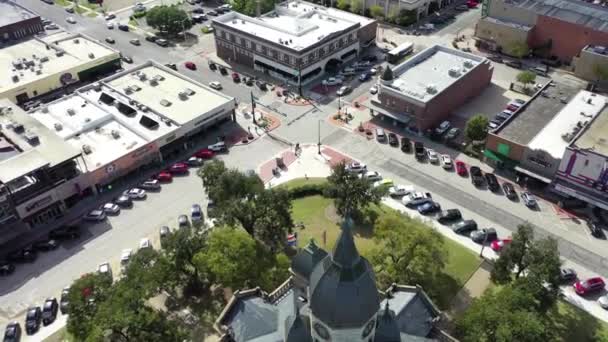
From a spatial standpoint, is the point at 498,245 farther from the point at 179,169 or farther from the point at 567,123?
the point at 179,169

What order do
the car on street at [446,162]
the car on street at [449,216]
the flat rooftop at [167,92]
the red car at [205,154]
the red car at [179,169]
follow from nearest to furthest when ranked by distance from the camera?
1. the car on street at [449,216]
2. the car on street at [446,162]
3. the red car at [179,169]
4. the red car at [205,154]
5. the flat rooftop at [167,92]

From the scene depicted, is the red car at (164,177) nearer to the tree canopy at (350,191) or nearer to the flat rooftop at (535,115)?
the tree canopy at (350,191)

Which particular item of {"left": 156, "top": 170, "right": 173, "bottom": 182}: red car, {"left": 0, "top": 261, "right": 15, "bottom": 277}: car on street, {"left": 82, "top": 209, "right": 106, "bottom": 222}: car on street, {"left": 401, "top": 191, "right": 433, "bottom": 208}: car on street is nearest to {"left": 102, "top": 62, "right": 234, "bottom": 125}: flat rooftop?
{"left": 156, "top": 170, "right": 173, "bottom": 182}: red car

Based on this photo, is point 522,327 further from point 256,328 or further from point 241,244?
point 241,244

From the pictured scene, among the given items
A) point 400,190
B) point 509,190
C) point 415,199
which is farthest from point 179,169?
point 509,190

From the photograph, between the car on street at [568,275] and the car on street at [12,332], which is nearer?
the car on street at [12,332]

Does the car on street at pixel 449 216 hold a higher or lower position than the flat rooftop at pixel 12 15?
lower

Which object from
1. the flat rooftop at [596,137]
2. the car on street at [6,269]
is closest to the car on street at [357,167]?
the flat rooftop at [596,137]

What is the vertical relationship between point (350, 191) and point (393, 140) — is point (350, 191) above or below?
above
